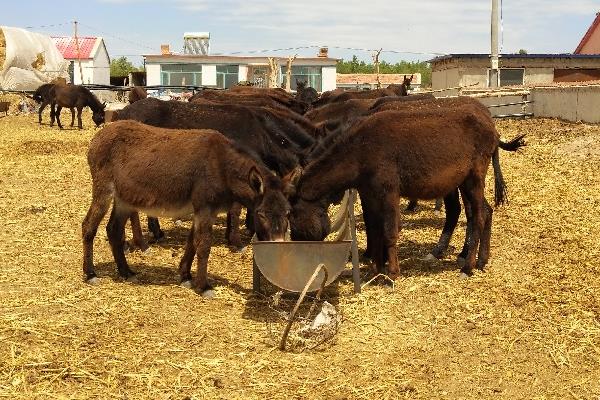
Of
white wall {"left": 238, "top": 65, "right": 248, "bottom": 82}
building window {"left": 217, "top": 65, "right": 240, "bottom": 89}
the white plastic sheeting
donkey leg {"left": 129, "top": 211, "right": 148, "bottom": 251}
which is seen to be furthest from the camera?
building window {"left": 217, "top": 65, "right": 240, "bottom": 89}

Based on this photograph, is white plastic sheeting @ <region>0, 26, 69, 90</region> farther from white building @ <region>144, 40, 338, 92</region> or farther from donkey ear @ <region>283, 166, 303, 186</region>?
donkey ear @ <region>283, 166, 303, 186</region>

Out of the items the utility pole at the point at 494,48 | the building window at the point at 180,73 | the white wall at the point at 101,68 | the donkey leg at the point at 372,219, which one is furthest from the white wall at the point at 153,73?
the donkey leg at the point at 372,219

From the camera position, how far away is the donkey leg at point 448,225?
8.41 m

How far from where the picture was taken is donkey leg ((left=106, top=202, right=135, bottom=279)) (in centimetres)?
724

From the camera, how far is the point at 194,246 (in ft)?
22.8

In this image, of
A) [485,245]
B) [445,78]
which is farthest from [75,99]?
[485,245]

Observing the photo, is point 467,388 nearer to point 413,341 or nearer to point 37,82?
point 413,341

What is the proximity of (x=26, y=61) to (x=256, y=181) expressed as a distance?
38.2m

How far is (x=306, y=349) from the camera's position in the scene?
17.8ft

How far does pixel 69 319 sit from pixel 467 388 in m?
3.36

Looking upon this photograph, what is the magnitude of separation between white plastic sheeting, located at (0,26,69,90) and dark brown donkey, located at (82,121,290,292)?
33.3 metres

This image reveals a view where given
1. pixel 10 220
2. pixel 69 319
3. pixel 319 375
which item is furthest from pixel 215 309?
pixel 10 220

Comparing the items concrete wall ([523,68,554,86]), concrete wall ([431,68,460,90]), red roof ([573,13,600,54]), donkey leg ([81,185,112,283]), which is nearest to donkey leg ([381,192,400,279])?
donkey leg ([81,185,112,283])

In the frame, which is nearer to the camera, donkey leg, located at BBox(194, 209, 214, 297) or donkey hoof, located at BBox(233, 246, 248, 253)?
donkey leg, located at BBox(194, 209, 214, 297)
